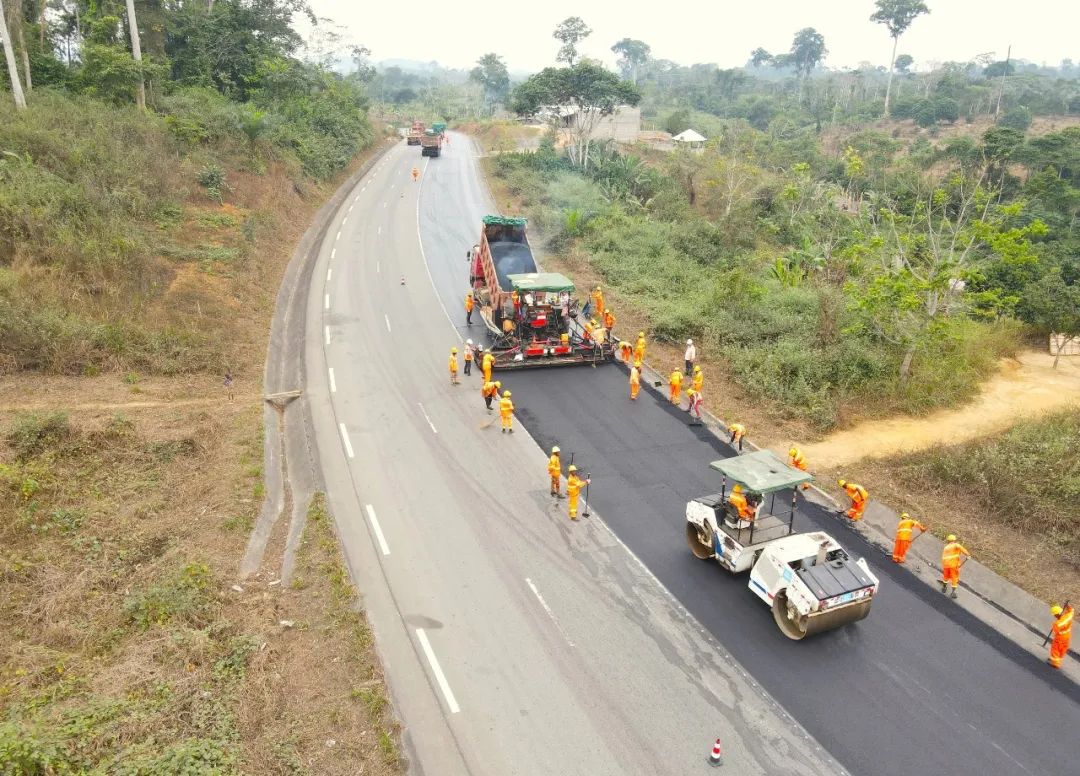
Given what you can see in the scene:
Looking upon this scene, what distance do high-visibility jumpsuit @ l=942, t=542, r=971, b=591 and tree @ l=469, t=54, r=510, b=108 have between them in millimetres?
113286

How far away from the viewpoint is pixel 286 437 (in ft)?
56.4

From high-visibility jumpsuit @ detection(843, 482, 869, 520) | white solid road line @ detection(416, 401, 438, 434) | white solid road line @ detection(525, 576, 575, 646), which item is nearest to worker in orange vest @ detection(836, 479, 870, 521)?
high-visibility jumpsuit @ detection(843, 482, 869, 520)

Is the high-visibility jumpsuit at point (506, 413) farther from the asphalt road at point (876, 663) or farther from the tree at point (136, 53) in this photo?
the tree at point (136, 53)

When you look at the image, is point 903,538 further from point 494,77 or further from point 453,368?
→ point 494,77

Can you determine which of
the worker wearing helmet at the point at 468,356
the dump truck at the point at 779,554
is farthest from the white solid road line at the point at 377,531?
the worker wearing helmet at the point at 468,356

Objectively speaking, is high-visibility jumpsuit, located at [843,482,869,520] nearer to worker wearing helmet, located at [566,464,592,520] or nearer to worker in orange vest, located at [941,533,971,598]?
worker in orange vest, located at [941,533,971,598]

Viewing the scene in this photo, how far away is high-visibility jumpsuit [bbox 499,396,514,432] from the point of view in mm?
16969

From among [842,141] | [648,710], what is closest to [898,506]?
[648,710]

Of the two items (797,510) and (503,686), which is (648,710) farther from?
(797,510)

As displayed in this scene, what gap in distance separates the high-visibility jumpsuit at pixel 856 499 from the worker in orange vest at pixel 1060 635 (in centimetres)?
385

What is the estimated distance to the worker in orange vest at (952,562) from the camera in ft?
38.7

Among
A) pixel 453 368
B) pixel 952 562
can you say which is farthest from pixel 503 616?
pixel 453 368

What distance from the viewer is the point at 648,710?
32.2 feet

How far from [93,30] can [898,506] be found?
40.2m
